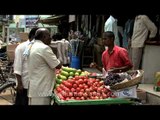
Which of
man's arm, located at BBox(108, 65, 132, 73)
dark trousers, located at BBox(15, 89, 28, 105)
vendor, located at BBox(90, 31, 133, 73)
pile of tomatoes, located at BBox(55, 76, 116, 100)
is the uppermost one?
vendor, located at BBox(90, 31, 133, 73)

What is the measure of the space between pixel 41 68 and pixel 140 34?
11.8ft

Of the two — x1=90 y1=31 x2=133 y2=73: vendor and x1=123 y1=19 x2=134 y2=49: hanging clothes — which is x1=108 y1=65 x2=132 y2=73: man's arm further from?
A: x1=123 y1=19 x2=134 y2=49: hanging clothes

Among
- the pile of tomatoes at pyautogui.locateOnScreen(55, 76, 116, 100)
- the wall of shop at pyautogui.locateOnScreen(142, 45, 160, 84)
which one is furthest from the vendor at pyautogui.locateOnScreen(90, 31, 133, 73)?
the wall of shop at pyautogui.locateOnScreen(142, 45, 160, 84)

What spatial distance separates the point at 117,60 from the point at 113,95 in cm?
122

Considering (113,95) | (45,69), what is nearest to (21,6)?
(113,95)

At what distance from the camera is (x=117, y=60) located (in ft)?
17.6

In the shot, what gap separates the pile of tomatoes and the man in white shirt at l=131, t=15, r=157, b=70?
293 cm

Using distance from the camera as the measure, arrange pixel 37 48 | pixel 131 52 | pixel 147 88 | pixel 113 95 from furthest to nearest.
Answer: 1. pixel 131 52
2. pixel 147 88
3. pixel 37 48
4. pixel 113 95

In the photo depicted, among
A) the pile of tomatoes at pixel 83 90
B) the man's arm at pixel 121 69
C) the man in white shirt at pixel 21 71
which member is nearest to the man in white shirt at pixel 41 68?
the pile of tomatoes at pixel 83 90

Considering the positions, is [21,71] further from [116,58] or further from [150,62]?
[150,62]

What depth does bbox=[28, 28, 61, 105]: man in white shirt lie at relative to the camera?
15.1ft

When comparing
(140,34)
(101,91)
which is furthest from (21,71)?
(140,34)
